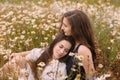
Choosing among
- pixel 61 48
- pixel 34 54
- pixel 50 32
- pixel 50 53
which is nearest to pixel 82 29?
pixel 61 48

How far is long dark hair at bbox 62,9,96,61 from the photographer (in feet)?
11.7

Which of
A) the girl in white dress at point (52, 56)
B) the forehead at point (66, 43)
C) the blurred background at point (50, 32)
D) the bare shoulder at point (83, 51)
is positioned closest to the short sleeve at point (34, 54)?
the girl in white dress at point (52, 56)

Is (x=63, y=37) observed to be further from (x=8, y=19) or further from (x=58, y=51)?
(x=8, y=19)

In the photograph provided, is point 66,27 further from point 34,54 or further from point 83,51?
point 34,54

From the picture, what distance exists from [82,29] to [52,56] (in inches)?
15.1

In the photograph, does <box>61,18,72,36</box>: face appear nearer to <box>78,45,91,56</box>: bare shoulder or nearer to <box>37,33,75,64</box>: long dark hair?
<box>37,33,75,64</box>: long dark hair

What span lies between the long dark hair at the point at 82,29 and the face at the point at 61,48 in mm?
103

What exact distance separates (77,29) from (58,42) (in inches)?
8.4

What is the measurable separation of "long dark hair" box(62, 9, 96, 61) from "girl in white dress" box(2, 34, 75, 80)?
0.08 metres

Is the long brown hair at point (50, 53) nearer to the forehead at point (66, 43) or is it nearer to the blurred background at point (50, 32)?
the forehead at point (66, 43)

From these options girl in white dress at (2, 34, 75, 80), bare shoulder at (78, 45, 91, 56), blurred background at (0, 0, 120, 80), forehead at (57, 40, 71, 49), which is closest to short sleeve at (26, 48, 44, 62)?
Answer: girl in white dress at (2, 34, 75, 80)

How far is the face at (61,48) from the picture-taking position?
3.54 m

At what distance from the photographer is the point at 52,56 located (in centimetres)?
371

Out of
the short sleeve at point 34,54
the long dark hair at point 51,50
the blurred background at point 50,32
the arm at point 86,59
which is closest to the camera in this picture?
the arm at point 86,59
